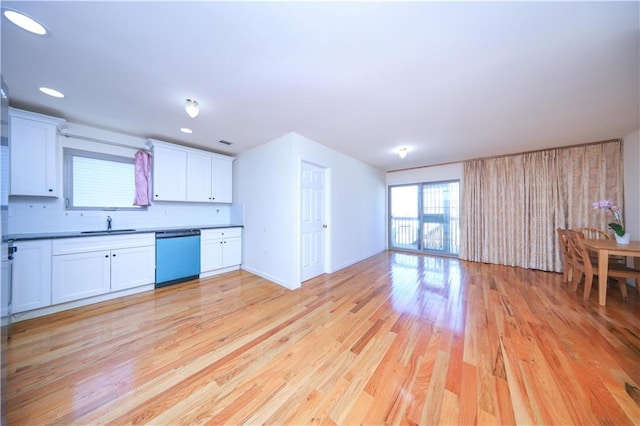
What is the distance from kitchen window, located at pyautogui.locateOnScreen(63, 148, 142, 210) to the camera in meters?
2.85

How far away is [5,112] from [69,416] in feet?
6.10

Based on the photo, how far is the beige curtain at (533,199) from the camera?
3.56 metres

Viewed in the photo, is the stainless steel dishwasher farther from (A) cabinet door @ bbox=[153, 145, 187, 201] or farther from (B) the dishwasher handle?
(A) cabinet door @ bbox=[153, 145, 187, 201]

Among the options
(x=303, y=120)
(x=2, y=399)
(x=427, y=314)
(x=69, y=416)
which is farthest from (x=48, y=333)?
(x=427, y=314)

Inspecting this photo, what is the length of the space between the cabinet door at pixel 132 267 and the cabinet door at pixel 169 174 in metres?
0.91

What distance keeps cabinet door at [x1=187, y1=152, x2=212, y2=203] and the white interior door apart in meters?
1.91

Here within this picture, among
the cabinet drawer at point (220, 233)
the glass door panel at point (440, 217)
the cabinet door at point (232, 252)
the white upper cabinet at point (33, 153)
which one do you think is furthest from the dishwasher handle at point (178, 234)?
the glass door panel at point (440, 217)

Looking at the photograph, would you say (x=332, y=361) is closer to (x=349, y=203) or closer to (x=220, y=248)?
(x=220, y=248)

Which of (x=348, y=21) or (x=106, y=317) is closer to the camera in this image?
(x=348, y=21)

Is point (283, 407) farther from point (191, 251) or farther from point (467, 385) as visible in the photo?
point (191, 251)

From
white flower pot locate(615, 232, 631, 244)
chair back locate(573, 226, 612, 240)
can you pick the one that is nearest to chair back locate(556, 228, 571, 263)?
chair back locate(573, 226, 612, 240)

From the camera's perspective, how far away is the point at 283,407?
4.06 feet

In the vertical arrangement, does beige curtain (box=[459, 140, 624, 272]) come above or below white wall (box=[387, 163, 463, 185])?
below

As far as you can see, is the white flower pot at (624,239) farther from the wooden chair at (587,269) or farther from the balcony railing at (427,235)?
the balcony railing at (427,235)
